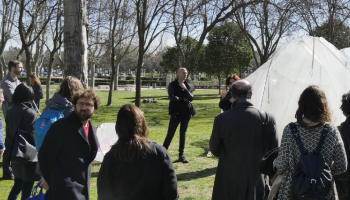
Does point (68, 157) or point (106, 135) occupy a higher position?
point (68, 157)

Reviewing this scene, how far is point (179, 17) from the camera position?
18.8 m

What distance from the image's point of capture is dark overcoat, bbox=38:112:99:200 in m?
3.00

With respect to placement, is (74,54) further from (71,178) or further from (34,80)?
(34,80)

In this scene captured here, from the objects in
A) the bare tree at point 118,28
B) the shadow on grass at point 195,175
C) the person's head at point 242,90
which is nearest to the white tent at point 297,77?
the shadow on grass at point 195,175

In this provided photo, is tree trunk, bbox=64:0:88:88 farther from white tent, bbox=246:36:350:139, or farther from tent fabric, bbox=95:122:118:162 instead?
tent fabric, bbox=95:122:118:162

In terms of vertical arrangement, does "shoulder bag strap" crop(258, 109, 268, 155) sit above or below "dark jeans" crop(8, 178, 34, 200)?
above

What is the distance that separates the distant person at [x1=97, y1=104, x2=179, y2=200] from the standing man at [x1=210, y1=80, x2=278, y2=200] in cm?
116

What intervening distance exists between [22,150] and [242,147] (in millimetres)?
2700

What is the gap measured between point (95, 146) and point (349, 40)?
2581 centimetres

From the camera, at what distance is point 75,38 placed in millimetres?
5039

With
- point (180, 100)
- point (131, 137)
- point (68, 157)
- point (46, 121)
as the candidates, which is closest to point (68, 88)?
point (46, 121)

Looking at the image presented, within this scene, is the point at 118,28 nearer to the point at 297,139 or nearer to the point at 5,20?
the point at 5,20

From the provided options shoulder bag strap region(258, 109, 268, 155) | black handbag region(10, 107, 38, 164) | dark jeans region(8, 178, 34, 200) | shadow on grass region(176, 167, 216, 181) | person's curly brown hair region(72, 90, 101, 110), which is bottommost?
shadow on grass region(176, 167, 216, 181)

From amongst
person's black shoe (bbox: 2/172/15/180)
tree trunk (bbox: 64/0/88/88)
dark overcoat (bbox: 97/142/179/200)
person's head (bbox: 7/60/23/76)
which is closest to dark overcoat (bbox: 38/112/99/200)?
dark overcoat (bbox: 97/142/179/200)
